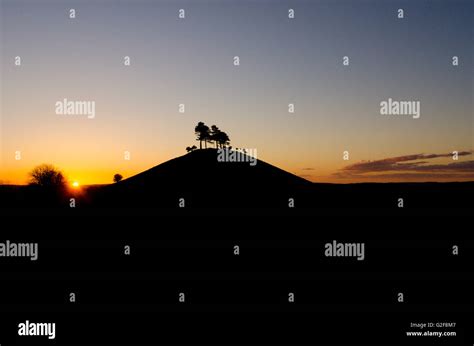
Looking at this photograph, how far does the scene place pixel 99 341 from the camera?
19.4 meters

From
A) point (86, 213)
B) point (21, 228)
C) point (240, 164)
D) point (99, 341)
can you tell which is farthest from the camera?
point (240, 164)

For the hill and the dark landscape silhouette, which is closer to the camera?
the dark landscape silhouette

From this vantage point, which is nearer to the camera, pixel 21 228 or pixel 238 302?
pixel 238 302

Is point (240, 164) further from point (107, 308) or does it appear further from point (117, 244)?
point (107, 308)

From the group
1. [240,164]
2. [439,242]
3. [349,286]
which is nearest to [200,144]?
[240,164]

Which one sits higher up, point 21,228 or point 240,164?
point 240,164

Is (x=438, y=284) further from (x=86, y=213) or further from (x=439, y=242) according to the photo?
(x=86, y=213)

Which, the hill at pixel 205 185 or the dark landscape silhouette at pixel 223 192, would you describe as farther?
the hill at pixel 205 185

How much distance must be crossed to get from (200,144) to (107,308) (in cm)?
8225

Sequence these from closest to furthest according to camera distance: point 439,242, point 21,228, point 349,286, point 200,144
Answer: point 349,286, point 439,242, point 21,228, point 200,144

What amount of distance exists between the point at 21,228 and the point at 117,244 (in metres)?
12.3

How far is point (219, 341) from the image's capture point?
769 inches

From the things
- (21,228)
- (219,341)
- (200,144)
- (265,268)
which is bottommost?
(219,341)

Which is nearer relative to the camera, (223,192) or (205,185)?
(223,192)
